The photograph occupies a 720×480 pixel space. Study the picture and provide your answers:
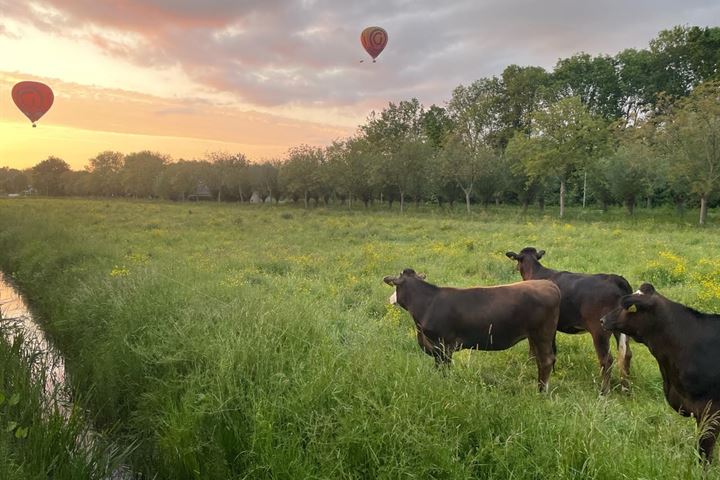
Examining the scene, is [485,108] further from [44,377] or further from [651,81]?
[44,377]

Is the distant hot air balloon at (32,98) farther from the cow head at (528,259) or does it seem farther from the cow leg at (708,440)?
the cow leg at (708,440)

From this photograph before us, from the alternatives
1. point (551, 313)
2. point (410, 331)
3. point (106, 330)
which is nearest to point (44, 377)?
point (106, 330)

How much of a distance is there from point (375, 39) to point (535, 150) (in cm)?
2248

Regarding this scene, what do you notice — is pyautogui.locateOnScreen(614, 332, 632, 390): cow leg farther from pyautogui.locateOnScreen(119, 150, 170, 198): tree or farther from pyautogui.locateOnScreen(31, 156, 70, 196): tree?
pyautogui.locateOnScreen(31, 156, 70, 196): tree

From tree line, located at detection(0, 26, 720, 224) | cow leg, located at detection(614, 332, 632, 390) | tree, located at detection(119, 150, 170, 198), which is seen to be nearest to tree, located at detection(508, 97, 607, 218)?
tree line, located at detection(0, 26, 720, 224)

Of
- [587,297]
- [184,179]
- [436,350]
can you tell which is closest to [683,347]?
[587,297]

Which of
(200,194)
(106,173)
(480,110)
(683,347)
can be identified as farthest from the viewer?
(106,173)

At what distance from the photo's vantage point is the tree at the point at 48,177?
128500 millimetres

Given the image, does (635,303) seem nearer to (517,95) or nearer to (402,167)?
(402,167)

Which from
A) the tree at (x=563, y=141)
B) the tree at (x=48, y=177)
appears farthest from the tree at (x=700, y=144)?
the tree at (x=48, y=177)

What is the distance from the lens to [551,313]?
21.6 feet

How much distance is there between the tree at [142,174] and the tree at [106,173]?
465 centimetres

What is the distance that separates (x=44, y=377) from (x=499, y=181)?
50.6m

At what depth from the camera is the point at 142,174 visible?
351 ft
